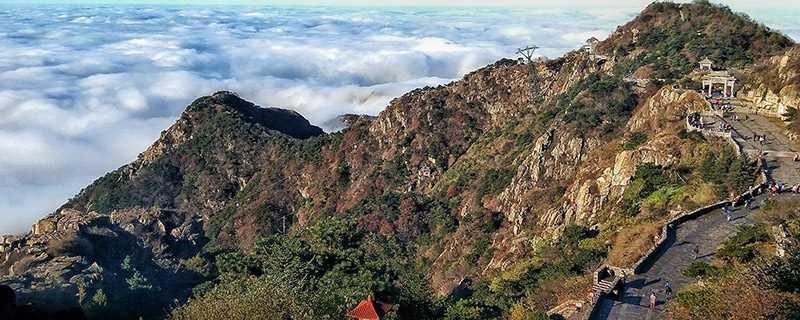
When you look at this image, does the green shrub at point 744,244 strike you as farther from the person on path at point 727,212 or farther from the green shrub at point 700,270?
the person on path at point 727,212

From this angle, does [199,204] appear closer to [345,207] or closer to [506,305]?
[345,207]

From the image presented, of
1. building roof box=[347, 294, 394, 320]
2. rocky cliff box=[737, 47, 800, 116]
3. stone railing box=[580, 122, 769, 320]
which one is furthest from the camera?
rocky cliff box=[737, 47, 800, 116]

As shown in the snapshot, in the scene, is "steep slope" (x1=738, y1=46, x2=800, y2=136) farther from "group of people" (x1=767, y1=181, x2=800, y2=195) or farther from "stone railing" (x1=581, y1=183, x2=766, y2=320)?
"stone railing" (x1=581, y1=183, x2=766, y2=320)

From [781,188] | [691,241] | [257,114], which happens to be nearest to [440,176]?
[257,114]

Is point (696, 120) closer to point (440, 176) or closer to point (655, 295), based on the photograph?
point (655, 295)

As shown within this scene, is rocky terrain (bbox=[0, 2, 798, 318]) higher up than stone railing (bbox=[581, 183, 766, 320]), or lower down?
lower down

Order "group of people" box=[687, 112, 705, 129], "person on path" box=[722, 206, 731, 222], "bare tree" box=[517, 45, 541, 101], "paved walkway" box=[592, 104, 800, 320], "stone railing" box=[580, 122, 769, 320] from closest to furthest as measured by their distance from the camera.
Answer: "paved walkway" box=[592, 104, 800, 320] < "stone railing" box=[580, 122, 769, 320] < "person on path" box=[722, 206, 731, 222] < "group of people" box=[687, 112, 705, 129] < "bare tree" box=[517, 45, 541, 101]

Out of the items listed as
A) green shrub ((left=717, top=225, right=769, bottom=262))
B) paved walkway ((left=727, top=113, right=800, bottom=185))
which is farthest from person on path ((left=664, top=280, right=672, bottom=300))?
paved walkway ((left=727, top=113, right=800, bottom=185))
